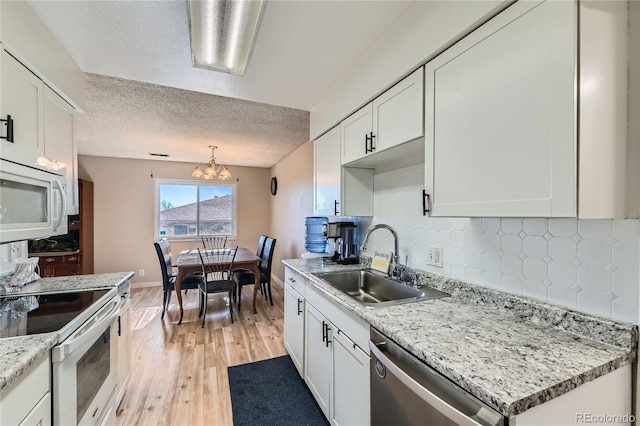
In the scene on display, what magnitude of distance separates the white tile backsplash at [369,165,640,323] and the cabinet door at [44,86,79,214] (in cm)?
229

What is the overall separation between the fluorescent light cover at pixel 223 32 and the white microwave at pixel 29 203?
39.2 inches

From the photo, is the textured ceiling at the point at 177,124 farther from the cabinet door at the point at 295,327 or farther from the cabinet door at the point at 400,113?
the cabinet door at the point at 295,327

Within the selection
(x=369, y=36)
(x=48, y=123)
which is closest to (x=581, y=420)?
(x=369, y=36)

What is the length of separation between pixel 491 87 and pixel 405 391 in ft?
3.81

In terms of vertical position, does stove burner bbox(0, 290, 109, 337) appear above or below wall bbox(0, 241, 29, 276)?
below

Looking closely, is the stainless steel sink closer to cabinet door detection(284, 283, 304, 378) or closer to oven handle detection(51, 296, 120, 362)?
cabinet door detection(284, 283, 304, 378)

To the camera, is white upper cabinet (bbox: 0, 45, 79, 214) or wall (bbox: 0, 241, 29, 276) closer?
white upper cabinet (bbox: 0, 45, 79, 214)

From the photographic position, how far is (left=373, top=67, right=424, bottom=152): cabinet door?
1.34 meters

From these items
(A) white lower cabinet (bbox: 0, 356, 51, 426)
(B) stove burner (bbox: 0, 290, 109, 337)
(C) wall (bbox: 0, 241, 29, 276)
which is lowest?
(A) white lower cabinet (bbox: 0, 356, 51, 426)

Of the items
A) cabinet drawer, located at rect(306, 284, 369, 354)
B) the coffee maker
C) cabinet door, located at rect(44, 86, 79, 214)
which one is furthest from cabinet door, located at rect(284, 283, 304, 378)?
cabinet door, located at rect(44, 86, 79, 214)

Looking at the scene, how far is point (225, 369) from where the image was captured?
91.2 inches

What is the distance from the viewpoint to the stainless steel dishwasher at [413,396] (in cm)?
72

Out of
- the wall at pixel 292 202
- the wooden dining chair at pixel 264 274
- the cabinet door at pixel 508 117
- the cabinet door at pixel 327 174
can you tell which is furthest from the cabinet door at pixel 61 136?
the wall at pixel 292 202

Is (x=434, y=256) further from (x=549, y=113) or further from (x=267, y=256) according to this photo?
(x=267, y=256)
